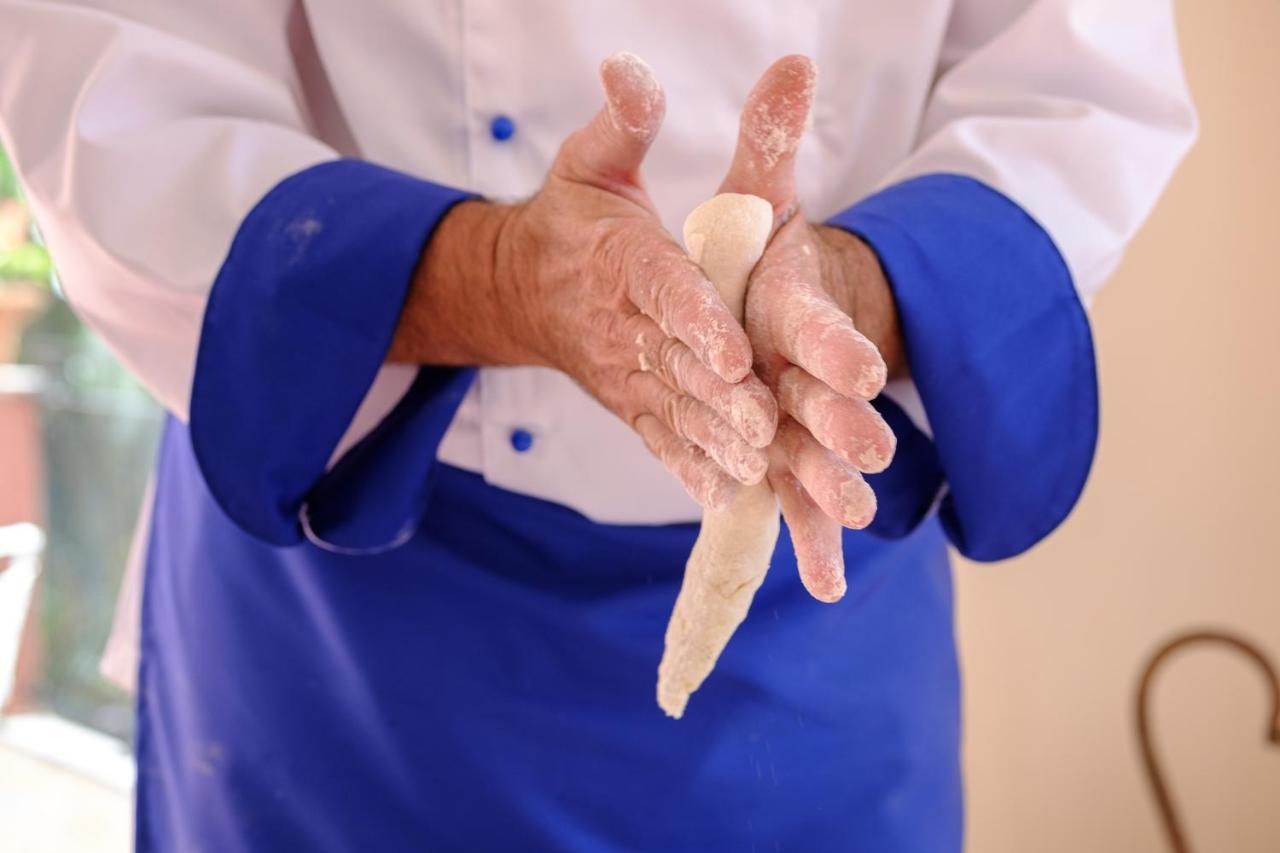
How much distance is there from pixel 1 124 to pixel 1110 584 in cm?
121

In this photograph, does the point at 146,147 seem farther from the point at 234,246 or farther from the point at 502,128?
the point at 502,128

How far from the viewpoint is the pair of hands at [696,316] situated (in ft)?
1.59

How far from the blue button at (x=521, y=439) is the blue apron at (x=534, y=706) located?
0.03 metres

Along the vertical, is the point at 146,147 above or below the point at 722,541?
above

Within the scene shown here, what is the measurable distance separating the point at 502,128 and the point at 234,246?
0.21 metres

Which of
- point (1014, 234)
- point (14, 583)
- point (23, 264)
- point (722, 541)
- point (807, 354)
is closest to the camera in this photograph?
point (807, 354)

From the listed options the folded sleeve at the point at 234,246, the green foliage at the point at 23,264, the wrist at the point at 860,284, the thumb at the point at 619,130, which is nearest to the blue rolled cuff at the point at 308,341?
the folded sleeve at the point at 234,246

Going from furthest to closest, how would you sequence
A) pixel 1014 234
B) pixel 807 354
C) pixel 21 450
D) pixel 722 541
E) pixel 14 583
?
pixel 21 450, pixel 14 583, pixel 1014 234, pixel 722 541, pixel 807 354

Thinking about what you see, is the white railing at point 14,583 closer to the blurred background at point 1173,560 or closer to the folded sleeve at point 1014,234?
the blurred background at point 1173,560

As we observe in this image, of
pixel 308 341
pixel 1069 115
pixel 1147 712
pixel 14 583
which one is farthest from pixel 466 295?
pixel 14 583

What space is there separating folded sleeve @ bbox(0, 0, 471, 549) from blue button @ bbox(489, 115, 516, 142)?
12cm

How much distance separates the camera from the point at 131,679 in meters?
1.07

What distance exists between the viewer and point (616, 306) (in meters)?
0.57

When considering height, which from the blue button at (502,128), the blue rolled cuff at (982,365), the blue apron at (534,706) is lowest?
the blue apron at (534,706)
